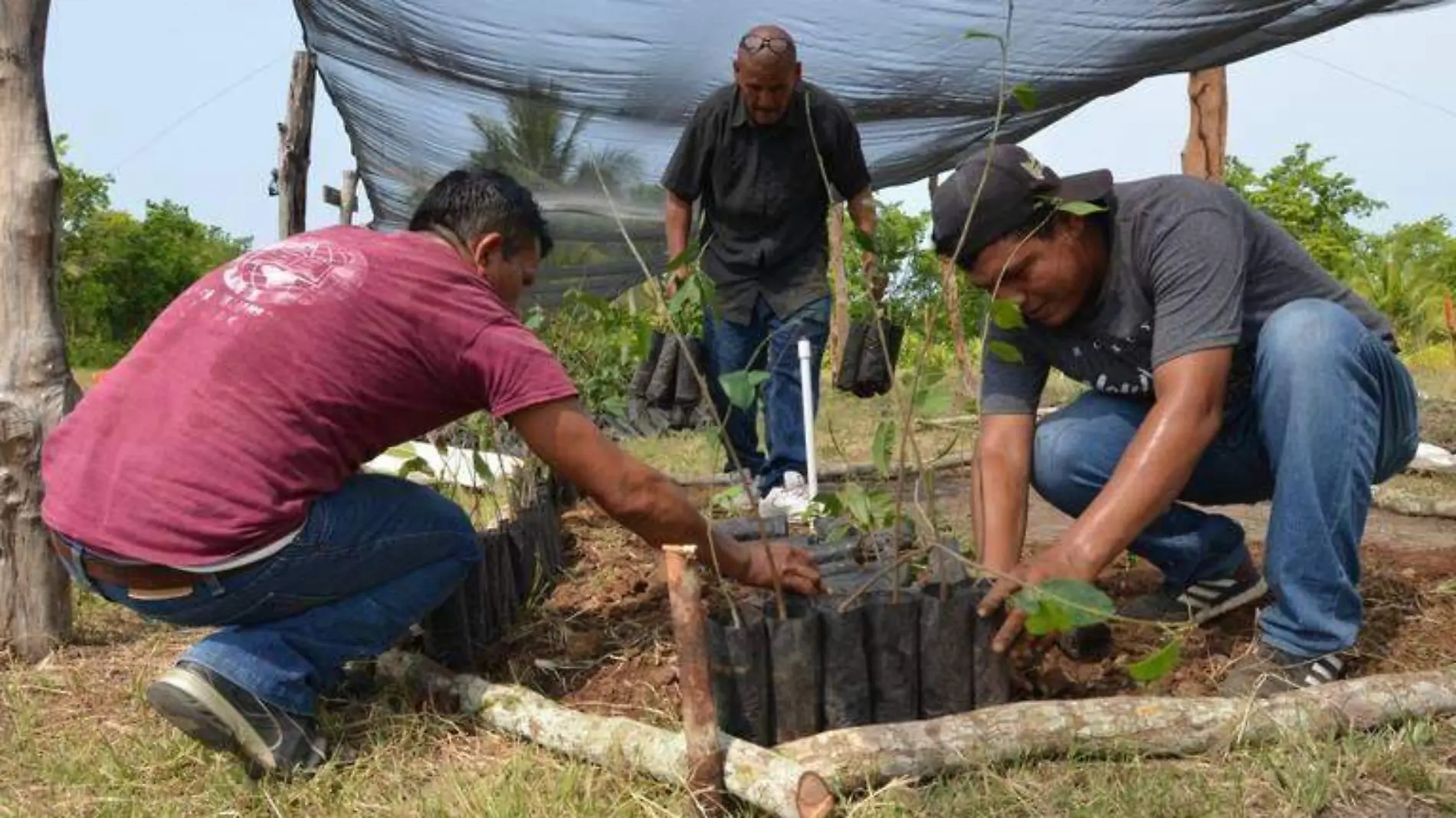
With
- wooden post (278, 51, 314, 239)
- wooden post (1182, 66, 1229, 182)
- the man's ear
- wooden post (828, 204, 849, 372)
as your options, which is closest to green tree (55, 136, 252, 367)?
wooden post (828, 204, 849, 372)

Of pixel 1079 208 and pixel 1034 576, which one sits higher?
pixel 1079 208

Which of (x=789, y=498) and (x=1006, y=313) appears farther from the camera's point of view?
(x=789, y=498)

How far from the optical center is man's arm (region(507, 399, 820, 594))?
6.61 feet

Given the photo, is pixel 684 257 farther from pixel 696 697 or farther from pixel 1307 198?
pixel 1307 198

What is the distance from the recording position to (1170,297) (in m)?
2.15

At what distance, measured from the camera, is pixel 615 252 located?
8.97 metres

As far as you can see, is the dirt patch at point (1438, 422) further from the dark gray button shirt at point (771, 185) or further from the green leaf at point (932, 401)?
the green leaf at point (932, 401)

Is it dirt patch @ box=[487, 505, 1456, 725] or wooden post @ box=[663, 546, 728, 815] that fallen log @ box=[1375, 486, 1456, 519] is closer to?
dirt patch @ box=[487, 505, 1456, 725]

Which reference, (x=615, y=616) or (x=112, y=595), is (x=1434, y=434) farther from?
(x=112, y=595)

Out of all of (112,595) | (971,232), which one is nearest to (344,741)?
(112,595)

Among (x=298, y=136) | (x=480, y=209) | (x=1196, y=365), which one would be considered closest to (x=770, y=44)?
(x=480, y=209)

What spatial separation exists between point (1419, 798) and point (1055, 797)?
526 millimetres

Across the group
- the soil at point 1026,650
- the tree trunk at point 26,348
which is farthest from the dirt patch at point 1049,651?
the tree trunk at point 26,348

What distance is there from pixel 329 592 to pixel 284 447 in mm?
325
